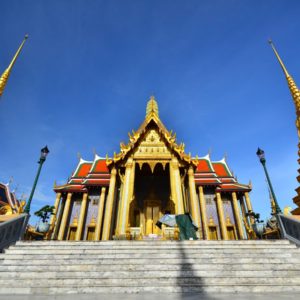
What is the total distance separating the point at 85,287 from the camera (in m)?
4.71

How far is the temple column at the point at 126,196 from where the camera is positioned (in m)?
12.2

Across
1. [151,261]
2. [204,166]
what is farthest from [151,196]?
[151,261]

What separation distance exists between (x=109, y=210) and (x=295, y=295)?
36.7 feet

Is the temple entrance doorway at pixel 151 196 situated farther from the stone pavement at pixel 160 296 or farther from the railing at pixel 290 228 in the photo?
the stone pavement at pixel 160 296

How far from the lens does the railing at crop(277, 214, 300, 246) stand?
734 cm

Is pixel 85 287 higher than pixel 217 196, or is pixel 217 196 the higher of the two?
pixel 217 196

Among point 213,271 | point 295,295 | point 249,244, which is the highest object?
point 249,244

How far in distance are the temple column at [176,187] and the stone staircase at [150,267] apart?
565cm

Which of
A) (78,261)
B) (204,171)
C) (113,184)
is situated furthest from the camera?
(204,171)

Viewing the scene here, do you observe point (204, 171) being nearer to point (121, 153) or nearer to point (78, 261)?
point (121, 153)

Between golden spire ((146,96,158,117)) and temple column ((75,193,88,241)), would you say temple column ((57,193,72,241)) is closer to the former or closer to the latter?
temple column ((75,193,88,241))

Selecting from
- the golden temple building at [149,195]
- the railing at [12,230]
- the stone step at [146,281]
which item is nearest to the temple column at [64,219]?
the golden temple building at [149,195]

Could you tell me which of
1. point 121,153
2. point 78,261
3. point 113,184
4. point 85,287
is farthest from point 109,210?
point 85,287

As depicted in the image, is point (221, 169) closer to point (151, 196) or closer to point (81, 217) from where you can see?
point (151, 196)
